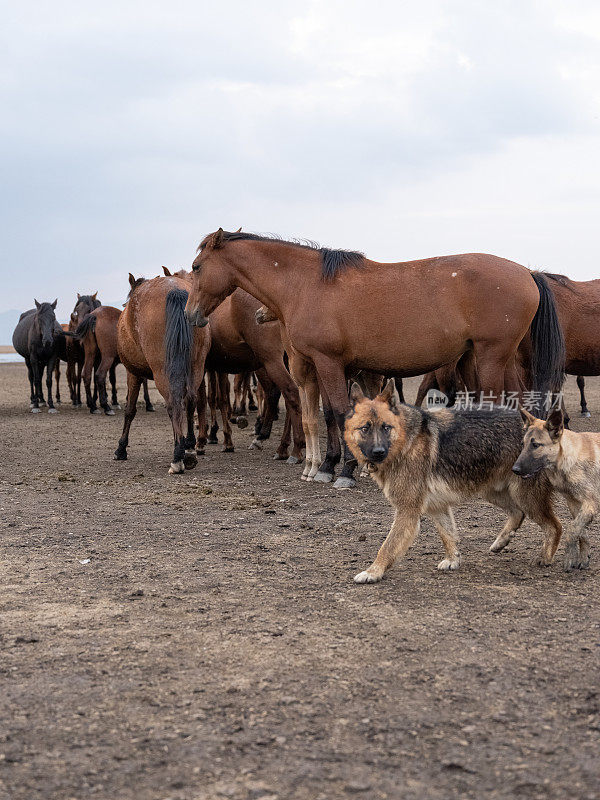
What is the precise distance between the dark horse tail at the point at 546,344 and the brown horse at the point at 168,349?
392 centimetres

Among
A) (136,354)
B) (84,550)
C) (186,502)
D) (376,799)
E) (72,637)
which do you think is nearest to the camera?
(376,799)

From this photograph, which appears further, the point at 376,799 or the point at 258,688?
the point at 258,688

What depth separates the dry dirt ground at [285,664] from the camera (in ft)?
9.43

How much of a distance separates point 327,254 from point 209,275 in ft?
4.42

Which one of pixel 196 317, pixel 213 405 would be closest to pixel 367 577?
pixel 196 317

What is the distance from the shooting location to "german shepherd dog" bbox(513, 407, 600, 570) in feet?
17.5

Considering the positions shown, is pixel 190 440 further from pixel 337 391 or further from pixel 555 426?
pixel 555 426

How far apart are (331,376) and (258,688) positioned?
5450 millimetres

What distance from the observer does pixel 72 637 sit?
4230 mm

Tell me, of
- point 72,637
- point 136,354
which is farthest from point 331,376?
point 72,637

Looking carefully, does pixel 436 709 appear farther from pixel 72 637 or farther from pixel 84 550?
pixel 84 550

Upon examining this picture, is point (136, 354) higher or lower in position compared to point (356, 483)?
higher

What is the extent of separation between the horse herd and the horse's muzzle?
1 centimetres

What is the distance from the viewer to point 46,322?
2023 centimetres
